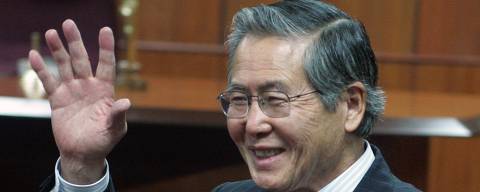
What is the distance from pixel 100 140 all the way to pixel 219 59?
16.0 feet

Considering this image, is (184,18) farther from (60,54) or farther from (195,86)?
(60,54)

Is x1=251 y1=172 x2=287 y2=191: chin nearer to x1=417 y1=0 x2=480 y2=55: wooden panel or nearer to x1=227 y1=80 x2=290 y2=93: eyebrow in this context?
x1=227 y1=80 x2=290 y2=93: eyebrow

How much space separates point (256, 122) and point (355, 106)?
195 millimetres

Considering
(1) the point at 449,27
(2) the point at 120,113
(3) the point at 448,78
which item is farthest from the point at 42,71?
(3) the point at 448,78

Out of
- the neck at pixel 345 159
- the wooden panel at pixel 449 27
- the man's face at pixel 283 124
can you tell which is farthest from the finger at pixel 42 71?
the wooden panel at pixel 449 27

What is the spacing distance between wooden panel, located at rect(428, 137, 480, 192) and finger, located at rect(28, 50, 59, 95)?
5.97 ft

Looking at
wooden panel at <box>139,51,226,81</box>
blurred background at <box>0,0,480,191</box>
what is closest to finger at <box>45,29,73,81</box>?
blurred background at <box>0,0,480,191</box>

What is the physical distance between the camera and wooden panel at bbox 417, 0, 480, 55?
670cm

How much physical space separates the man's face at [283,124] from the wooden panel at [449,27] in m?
4.78

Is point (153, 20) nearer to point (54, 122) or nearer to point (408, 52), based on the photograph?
point (408, 52)

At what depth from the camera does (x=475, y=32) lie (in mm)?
6730

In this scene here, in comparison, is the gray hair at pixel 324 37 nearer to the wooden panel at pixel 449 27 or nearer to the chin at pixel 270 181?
the chin at pixel 270 181

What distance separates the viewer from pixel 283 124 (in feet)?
6.73

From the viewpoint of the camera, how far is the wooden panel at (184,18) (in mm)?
7062
